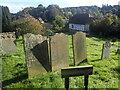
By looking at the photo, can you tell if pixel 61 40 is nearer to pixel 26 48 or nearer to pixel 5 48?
pixel 26 48

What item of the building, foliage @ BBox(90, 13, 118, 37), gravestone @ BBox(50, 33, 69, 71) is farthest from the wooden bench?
the building

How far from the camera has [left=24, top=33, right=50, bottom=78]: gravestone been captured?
572 centimetres

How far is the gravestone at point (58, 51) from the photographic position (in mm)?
6441

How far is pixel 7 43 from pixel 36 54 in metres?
5.38

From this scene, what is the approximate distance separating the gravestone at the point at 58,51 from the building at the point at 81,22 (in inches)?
1605

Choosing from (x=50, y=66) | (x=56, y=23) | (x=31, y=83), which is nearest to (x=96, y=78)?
(x=50, y=66)

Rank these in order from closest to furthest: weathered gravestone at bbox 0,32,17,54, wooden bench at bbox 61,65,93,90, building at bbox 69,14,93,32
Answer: wooden bench at bbox 61,65,93,90
weathered gravestone at bbox 0,32,17,54
building at bbox 69,14,93,32

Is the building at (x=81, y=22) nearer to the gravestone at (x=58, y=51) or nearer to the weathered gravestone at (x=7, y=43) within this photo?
the weathered gravestone at (x=7, y=43)

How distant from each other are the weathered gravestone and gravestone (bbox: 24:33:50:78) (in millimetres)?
5075

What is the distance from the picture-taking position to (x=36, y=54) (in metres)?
5.97

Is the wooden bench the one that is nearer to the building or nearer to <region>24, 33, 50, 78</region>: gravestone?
<region>24, 33, 50, 78</region>: gravestone

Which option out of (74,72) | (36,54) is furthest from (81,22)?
(74,72)

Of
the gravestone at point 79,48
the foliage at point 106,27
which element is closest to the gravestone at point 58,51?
the gravestone at point 79,48

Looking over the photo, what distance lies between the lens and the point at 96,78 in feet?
19.1
